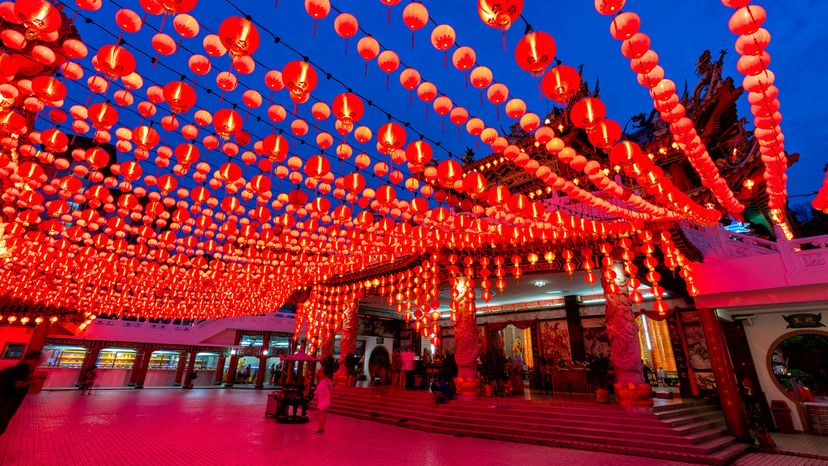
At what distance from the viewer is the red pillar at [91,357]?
21922 mm

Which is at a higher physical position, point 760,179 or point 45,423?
point 760,179

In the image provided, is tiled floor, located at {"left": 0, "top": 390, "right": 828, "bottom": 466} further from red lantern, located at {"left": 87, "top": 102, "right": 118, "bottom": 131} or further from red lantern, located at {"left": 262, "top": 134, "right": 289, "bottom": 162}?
red lantern, located at {"left": 87, "top": 102, "right": 118, "bottom": 131}

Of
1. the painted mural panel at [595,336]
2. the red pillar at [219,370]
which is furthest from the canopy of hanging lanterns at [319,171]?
the red pillar at [219,370]

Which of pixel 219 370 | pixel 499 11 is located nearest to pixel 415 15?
pixel 499 11

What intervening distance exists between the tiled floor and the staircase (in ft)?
1.33

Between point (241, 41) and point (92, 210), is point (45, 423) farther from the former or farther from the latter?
point (241, 41)

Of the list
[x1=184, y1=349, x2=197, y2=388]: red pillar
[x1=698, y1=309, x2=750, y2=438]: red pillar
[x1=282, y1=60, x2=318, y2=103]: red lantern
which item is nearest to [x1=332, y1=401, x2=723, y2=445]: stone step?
[x1=698, y1=309, x2=750, y2=438]: red pillar

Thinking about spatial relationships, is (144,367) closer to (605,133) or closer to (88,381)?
(88,381)

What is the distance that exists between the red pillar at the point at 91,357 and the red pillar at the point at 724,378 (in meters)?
30.1

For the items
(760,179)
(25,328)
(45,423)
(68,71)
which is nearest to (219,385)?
(25,328)

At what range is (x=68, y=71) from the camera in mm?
4559

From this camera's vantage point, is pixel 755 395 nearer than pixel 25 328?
Yes

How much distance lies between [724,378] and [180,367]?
28.4 meters

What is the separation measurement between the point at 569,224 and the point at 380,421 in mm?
7572
